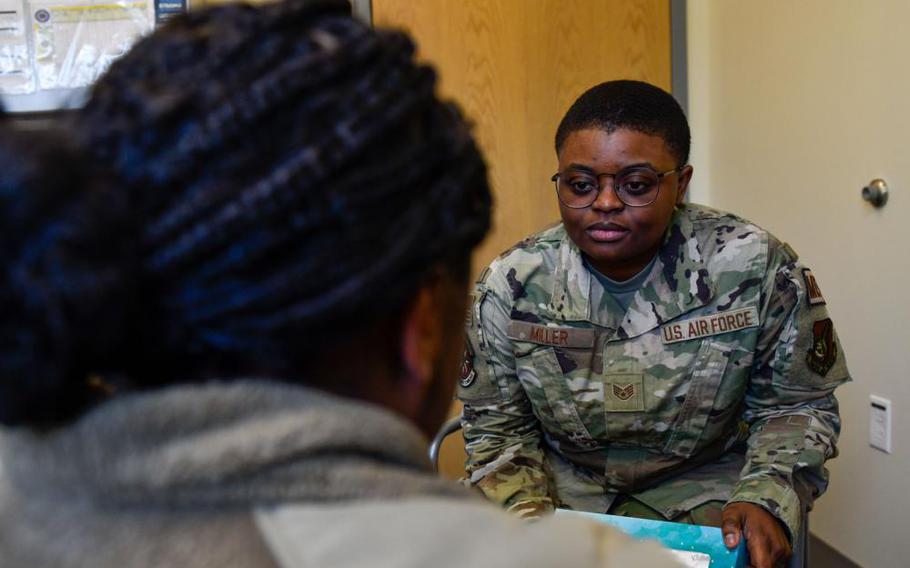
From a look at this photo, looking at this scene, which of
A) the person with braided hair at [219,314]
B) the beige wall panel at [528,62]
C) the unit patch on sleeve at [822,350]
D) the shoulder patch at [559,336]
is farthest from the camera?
the beige wall panel at [528,62]

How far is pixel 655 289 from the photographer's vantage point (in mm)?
1423

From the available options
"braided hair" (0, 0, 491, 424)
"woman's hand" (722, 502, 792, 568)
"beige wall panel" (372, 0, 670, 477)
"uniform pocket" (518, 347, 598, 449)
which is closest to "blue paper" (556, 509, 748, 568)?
"woman's hand" (722, 502, 792, 568)

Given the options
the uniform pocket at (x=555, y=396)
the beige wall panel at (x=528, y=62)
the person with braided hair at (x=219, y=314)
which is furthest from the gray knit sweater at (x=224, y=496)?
the beige wall panel at (x=528, y=62)

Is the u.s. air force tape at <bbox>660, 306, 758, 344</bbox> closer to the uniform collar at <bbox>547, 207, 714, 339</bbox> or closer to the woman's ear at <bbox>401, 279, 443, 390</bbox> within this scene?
the uniform collar at <bbox>547, 207, 714, 339</bbox>

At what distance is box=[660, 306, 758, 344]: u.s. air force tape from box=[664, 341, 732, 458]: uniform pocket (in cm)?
2

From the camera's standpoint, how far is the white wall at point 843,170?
1810 mm

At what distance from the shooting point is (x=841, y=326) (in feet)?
6.70

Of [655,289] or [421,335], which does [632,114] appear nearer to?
[655,289]

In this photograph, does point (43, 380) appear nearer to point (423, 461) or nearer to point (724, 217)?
point (423, 461)

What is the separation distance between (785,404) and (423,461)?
1.02 m

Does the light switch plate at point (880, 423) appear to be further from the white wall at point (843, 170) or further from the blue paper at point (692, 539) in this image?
the blue paper at point (692, 539)

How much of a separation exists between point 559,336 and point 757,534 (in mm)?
481

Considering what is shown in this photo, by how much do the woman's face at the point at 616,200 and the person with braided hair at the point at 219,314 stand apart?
35.8 inches

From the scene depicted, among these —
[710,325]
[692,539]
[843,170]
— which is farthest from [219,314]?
[843,170]
